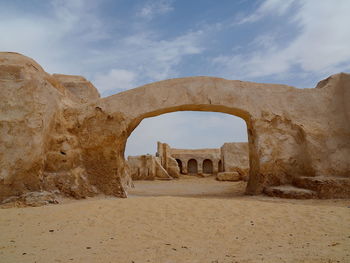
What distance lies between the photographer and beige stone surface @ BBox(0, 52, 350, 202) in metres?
5.98

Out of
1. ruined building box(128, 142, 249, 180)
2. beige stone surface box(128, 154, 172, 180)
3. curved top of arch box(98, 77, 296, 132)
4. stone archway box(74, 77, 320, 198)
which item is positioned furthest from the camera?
beige stone surface box(128, 154, 172, 180)

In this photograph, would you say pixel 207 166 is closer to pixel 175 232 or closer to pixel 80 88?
pixel 80 88

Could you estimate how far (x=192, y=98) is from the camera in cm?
722

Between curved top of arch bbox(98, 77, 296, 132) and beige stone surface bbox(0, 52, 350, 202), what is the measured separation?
25mm

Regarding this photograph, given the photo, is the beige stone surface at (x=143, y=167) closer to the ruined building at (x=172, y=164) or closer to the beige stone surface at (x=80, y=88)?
the ruined building at (x=172, y=164)

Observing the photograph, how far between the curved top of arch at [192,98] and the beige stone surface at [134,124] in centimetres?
3

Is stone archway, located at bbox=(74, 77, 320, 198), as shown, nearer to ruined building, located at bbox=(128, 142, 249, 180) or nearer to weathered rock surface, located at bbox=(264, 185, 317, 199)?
weathered rock surface, located at bbox=(264, 185, 317, 199)

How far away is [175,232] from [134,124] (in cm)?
420

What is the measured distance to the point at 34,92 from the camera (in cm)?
620

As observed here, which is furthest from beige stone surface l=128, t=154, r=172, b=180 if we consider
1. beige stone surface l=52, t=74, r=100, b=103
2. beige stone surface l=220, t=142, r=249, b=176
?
beige stone surface l=52, t=74, r=100, b=103

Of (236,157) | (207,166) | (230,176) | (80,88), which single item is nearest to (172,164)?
(236,157)

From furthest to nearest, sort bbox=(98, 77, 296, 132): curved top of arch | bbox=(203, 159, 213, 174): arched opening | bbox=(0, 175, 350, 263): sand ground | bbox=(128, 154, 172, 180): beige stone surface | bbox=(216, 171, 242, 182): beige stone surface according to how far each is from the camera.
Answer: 1. bbox=(203, 159, 213, 174): arched opening
2. bbox=(128, 154, 172, 180): beige stone surface
3. bbox=(216, 171, 242, 182): beige stone surface
4. bbox=(98, 77, 296, 132): curved top of arch
5. bbox=(0, 175, 350, 263): sand ground

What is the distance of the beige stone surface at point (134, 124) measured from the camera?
5980mm

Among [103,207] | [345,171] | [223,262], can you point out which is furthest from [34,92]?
[345,171]
